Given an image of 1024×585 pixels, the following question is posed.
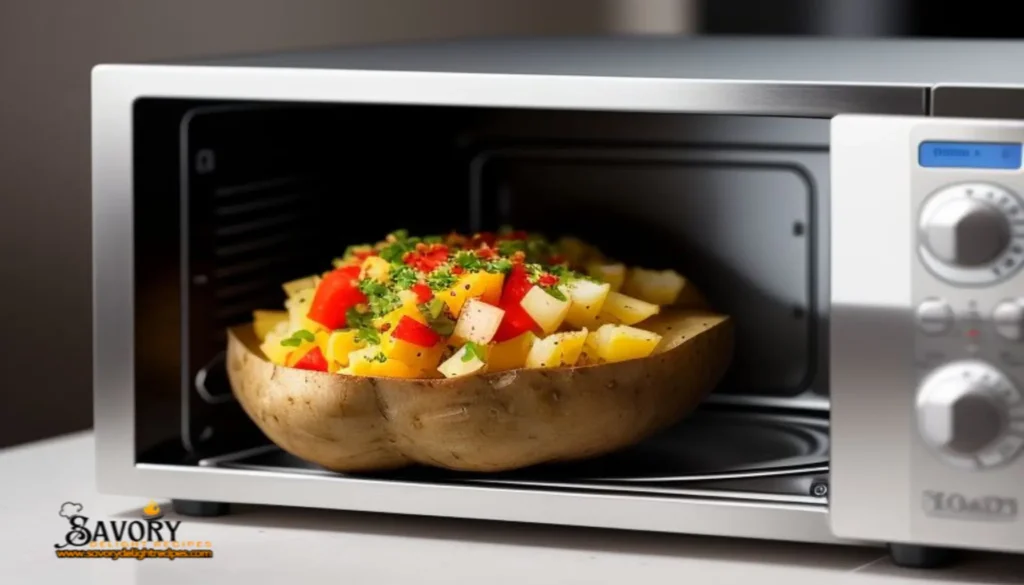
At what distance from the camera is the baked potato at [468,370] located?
3.38 ft

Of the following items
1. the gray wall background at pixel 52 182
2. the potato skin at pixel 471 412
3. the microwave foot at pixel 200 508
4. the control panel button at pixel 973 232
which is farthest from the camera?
the gray wall background at pixel 52 182

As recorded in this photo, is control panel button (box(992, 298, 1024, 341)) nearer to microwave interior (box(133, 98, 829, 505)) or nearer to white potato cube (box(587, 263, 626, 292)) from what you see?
microwave interior (box(133, 98, 829, 505))

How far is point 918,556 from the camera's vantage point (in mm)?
997

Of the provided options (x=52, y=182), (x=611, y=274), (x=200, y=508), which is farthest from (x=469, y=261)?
(x=52, y=182)

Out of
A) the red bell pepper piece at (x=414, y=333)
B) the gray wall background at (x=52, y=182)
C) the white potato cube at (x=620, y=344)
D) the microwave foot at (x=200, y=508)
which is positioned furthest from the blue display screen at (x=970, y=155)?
the gray wall background at (x=52, y=182)

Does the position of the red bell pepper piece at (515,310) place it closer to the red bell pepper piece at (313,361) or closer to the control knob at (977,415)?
the red bell pepper piece at (313,361)

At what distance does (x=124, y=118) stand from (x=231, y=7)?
0.82 meters

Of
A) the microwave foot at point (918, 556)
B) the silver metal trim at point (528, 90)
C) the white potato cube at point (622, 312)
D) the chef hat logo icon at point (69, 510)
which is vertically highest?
the silver metal trim at point (528, 90)

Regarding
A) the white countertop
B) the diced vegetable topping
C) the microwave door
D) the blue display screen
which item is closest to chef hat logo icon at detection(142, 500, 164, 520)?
the white countertop

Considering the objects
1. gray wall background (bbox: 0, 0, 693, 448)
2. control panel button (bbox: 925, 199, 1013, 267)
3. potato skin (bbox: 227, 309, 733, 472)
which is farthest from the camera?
gray wall background (bbox: 0, 0, 693, 448)

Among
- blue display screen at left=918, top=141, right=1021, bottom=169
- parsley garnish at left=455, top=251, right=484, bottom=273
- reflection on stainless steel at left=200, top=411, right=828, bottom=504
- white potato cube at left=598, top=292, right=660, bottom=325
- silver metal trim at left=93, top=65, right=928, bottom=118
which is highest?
silver metal trim at left=93, top=65, right=928, bottom=118

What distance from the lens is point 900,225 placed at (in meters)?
0.95

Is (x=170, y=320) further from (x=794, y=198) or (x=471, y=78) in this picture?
(x=794, y=198)

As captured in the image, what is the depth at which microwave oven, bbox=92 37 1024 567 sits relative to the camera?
3.08 feet
